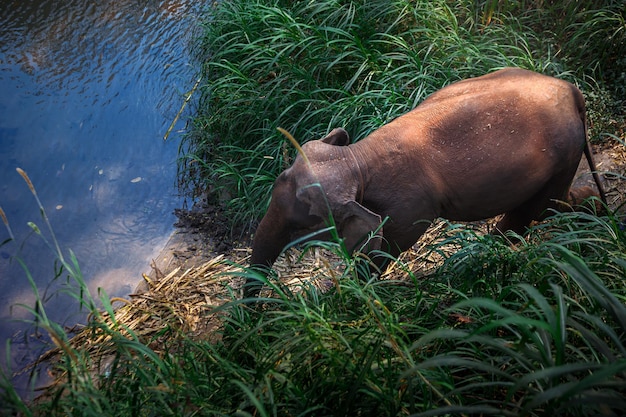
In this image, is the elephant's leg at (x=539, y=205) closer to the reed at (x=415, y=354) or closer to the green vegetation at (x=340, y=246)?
the green vegetation at (x=340, y=246)

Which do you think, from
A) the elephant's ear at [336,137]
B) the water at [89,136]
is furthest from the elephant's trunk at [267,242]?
the water at [89,136]

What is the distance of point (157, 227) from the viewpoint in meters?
4.14

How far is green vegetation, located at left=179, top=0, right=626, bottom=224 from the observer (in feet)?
13.5

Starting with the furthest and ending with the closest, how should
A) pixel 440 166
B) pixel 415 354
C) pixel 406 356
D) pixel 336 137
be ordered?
pixel 336 137 < pixel 440 166 < pixel 415 354 < pixel 406 356

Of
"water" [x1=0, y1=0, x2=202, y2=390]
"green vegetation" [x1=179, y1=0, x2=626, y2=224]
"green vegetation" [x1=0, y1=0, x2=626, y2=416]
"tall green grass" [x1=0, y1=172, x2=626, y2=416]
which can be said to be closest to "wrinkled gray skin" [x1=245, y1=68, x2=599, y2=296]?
"green vegetation" [x1=0, y1=0, x2=626, y2=416]

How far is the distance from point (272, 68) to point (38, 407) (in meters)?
3.28

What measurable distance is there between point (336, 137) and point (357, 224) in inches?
24.6

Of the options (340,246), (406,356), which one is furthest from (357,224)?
(406,356)

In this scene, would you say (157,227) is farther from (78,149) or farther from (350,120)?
(350,120)

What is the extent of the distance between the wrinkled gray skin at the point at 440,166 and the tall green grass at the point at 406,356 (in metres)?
0.63

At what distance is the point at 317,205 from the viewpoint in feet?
9.38

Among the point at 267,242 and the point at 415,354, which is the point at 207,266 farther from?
the point at 415,354

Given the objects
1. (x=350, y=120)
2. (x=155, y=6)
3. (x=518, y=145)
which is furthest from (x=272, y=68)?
(x=518, y=145)

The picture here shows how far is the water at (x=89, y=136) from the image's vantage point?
367 centimetres
